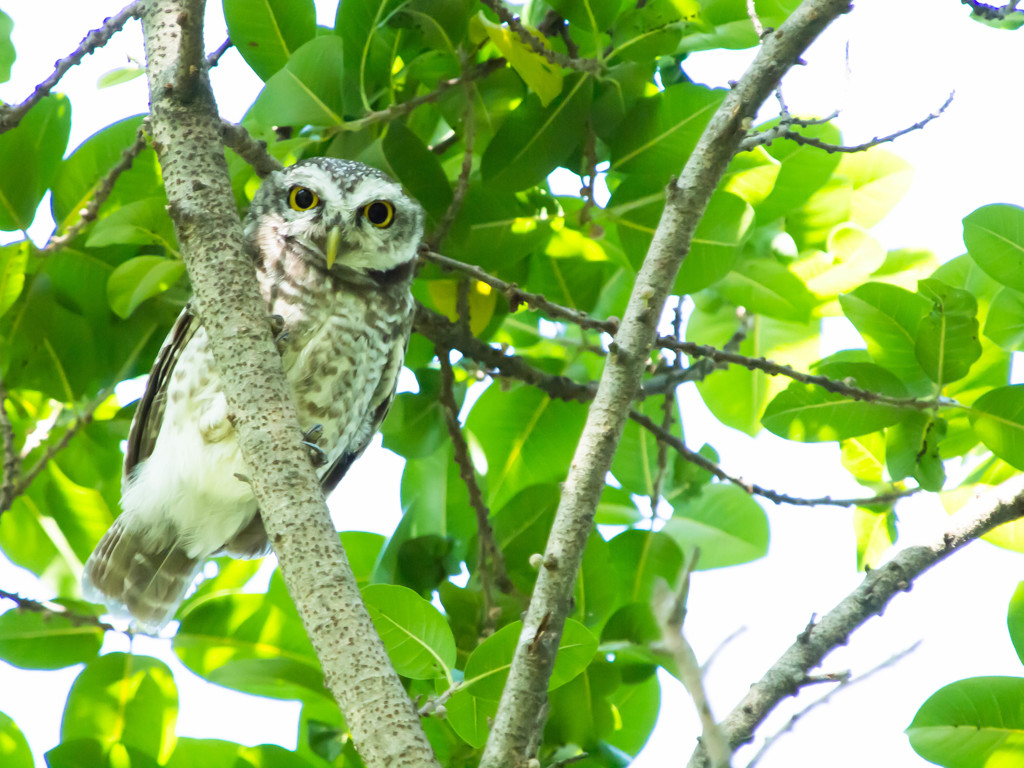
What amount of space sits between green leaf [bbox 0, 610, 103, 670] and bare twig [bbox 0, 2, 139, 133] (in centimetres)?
105

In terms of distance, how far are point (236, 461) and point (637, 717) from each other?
1.21 meters

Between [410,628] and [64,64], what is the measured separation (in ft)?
3.94

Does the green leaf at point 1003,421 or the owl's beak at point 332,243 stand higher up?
the owl's beak at point 332,243

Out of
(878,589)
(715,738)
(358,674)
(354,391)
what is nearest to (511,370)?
(354,391)

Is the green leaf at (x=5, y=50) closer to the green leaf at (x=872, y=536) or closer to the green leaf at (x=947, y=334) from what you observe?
the green leaf at (x=947, y=334)

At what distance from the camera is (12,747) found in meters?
1.95

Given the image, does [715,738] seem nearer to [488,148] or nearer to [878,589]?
[878,589]

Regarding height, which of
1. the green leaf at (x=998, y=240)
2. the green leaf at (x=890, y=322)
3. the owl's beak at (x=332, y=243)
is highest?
the green leaf at (x=998, y=240)

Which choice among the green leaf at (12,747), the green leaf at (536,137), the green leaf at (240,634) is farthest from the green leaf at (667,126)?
the green leaf at (12,747)

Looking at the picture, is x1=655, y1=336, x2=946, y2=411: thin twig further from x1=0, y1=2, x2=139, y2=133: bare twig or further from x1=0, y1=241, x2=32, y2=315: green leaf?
x1=0, y1=241, x2=32, y2=315: green leaf

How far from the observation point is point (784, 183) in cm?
227

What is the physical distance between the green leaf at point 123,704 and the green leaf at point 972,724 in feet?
5.13

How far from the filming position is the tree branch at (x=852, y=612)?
4.73 feet

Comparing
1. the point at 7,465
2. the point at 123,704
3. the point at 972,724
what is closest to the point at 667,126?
the point at 972,724
